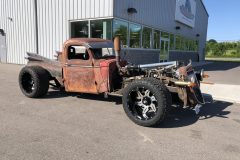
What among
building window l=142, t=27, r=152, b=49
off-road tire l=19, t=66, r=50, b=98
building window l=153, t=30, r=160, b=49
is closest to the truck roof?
off-road tire l=19, t=66, r=50, b=98

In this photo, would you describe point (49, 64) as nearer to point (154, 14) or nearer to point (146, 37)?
point (146, 37)

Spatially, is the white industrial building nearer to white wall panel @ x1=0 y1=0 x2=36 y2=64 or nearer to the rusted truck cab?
white wall panel @ x1=0 y1=0 x2=36 y2=64

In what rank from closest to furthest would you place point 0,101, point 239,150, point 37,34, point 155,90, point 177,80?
point 239,150
point 155,90
point 177,80
point 0,101
point 37,34

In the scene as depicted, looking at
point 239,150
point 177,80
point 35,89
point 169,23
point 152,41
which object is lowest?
point 239,150

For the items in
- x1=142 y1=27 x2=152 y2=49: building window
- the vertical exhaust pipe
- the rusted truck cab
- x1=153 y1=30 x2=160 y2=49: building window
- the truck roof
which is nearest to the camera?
the vertical exhaust pipe

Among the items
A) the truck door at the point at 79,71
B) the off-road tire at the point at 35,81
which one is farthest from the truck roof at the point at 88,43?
the off-road tire at the point at 35,81

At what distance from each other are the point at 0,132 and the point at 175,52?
20425 mm

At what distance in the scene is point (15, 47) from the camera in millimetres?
17406

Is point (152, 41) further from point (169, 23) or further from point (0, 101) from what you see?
point (0, 101)

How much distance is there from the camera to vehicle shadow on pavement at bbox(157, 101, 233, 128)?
5.16m

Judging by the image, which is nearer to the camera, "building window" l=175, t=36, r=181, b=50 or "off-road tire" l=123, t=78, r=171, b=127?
"off-road tire" l=123, t=78, r=171, b=127

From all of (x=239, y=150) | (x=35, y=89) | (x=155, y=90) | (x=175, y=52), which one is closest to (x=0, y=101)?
(x=35, y=89)

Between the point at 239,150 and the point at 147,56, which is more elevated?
the point at 147,56

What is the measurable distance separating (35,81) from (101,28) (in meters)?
7.11
